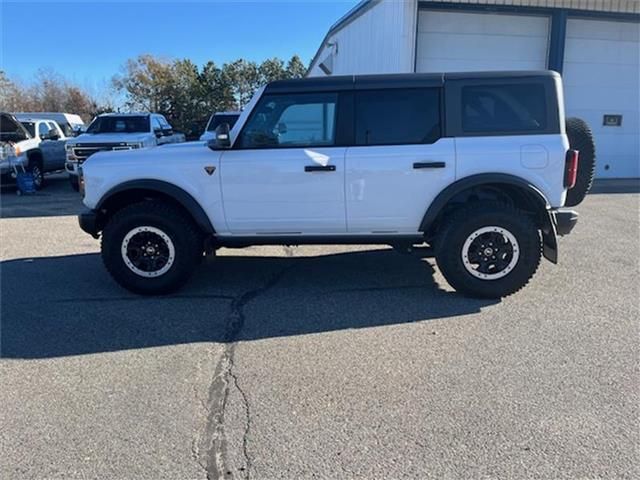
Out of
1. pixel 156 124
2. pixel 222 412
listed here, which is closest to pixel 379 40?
pixel 156 124

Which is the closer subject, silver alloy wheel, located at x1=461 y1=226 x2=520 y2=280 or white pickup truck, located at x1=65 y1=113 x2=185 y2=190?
silver alloy wheel, located at x1=461 y1=226 x2=520 y2=280

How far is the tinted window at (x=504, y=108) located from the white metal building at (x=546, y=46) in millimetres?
8061

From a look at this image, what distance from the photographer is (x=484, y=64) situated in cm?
1301

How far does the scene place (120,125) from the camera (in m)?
13.5

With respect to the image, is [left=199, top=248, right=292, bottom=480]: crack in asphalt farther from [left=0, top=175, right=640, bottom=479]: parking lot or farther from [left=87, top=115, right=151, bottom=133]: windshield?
[left=87, top=115, right=151, bottom=133]: windshield

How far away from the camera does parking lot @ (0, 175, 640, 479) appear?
2.56m

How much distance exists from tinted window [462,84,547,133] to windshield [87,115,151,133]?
10754 mm

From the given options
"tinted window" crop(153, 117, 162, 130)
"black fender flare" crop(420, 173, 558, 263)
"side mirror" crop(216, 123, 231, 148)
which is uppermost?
"tinted window" crop(153, 117, 162, 130)

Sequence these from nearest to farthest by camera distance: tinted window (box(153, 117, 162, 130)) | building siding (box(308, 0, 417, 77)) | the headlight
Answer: building siding (box(308, 0, 417, 77)), the headlight, tinted window (box(153, 117, 162, 130))

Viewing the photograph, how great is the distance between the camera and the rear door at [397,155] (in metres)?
4.58

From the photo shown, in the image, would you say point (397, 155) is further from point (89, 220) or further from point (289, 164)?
point (89, 220)

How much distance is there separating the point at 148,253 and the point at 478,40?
11177 millimetres

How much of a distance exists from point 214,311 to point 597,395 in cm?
305

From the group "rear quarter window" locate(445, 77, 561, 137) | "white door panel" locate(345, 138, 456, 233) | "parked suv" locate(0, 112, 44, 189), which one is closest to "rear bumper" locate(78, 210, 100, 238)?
"white door panel" locate(345, 138, 456, 233)
